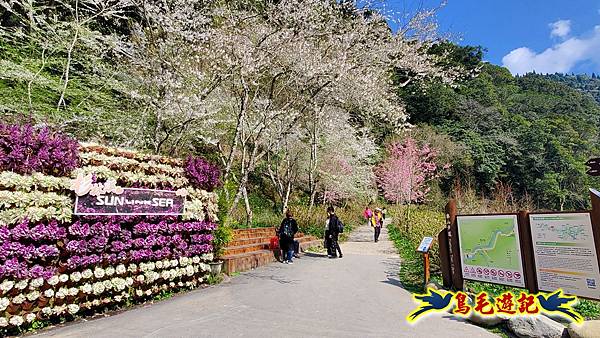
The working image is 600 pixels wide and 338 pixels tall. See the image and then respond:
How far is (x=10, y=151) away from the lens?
465cm

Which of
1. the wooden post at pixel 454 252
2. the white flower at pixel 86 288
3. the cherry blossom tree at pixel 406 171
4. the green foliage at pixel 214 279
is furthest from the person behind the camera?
the cherry blossom tree at pixel 406 171

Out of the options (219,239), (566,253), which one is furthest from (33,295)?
(566,253)

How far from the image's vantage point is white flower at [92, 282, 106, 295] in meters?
5.41

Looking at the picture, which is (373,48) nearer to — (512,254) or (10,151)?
(512,254)

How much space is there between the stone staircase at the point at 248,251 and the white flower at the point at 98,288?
3387mm

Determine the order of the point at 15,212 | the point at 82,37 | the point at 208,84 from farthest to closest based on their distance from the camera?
the point at 208,84, the point at 82,37, the point at 15,212

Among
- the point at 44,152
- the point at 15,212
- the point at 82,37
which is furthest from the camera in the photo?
the point at 82,37

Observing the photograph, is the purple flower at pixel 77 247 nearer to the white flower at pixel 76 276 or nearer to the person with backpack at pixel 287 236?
the white flower at pixel 76 276

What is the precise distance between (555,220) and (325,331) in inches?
142

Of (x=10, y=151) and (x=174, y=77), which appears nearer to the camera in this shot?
(x=10, y=151)

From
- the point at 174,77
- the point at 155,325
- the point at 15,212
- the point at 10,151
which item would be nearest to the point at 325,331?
the point at 155,325

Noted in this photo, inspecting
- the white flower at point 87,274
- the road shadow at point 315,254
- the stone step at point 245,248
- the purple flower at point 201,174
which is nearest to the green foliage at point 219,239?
the purple flower at point 201,174

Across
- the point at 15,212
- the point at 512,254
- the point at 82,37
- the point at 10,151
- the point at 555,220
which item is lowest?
the point at 512,254

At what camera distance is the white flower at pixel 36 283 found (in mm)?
4633
